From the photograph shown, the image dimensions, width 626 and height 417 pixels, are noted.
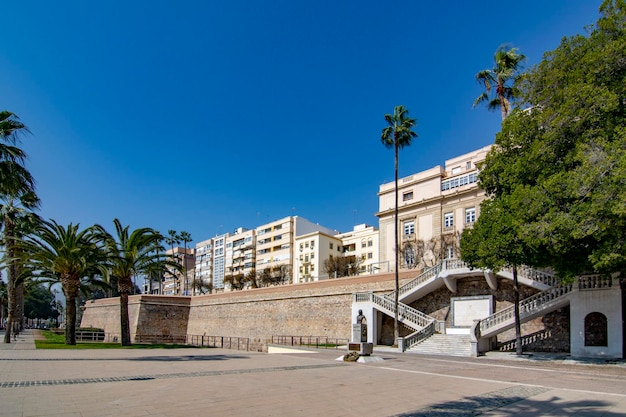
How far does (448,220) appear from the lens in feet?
159

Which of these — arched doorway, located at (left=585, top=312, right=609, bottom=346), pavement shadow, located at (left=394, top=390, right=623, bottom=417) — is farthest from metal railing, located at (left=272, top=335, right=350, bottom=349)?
pavement shadow, located at (left=394, top=390, right=623, bottom=417)

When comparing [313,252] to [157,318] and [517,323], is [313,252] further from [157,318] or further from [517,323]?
[517,323]

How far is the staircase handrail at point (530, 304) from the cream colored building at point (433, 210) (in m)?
19.7

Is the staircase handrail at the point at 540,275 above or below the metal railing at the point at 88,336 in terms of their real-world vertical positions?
above

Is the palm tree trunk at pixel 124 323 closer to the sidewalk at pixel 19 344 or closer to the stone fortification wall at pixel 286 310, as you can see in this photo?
the sidewalk at pixel 19 344

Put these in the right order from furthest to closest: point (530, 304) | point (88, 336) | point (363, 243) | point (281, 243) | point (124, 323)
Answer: point (281, 243)
point (363, 243)
point (88, 336)
point (124, 323)
point (530, 304)

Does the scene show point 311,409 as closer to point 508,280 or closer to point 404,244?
point 508,280

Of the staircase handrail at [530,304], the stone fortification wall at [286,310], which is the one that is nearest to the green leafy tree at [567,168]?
the staircase handrail at [530,304]

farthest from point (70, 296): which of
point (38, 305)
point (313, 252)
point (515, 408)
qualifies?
point (38, 305)

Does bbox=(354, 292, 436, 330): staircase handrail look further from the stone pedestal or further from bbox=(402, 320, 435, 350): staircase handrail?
the stone pedestal

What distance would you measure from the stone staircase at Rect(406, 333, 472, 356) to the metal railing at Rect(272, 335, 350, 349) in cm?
683

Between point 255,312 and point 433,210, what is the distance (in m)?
22.3

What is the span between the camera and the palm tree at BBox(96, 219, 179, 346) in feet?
106

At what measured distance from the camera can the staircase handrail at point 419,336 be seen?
26962 millimetres
